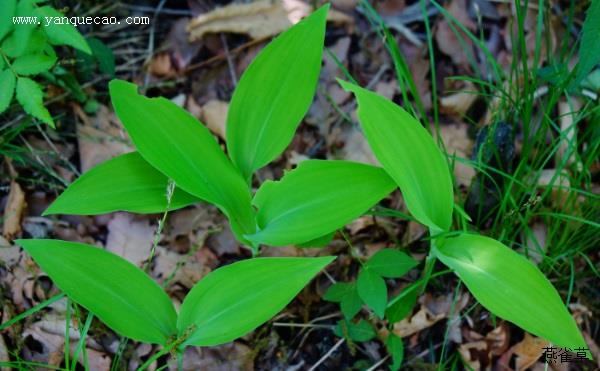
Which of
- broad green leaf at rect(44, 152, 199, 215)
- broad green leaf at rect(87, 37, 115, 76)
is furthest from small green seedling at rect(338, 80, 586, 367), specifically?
broad green leaf at rect(87, 37, 115, 76)

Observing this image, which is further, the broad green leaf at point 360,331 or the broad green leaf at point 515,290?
the broad green leaf at point 360,331

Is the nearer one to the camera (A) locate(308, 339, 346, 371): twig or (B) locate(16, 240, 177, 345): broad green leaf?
(B) locate(16, 240, 177, 345): broad green leaf

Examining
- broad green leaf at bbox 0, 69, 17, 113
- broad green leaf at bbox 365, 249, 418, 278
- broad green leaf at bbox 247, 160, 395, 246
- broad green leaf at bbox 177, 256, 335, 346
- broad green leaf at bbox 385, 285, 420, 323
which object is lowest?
broad green leaf at bbox 385, 285, 420, 323

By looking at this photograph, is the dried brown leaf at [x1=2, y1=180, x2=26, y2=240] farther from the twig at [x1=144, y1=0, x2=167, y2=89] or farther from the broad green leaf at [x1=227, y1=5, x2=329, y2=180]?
the broad green leaf at [x1=227, y1=5, x2=329, y2=180]

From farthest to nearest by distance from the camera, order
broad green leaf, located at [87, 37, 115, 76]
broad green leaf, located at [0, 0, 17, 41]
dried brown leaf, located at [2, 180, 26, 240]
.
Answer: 1. broad green leaf, located at [87, 37, 115, 76]
2. dried brown leaf, located at [2, 180, 26, 240]
3. broad green leaf, located at [0, 0, 17, 41]

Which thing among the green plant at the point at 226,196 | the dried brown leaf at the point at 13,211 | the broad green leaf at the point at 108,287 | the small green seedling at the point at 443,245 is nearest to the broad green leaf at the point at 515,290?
the small green seedling at the point at 443,245

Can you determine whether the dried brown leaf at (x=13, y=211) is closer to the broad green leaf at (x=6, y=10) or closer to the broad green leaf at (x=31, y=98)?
the broad green leaf at (x=31, y=98)

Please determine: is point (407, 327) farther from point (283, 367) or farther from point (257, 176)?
point (257, 176)
